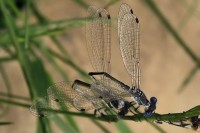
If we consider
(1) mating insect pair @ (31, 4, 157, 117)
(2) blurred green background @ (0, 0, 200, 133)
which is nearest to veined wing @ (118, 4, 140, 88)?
(1) mating insect pair @ (31, 4, 157, 117)

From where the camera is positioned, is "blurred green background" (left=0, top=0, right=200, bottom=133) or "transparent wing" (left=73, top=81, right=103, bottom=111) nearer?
"transparent wing" (left=73, top=81, right=103, bottom=111)

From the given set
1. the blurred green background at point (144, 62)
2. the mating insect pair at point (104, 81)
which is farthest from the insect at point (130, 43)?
the blurred green background at point (144, 62)

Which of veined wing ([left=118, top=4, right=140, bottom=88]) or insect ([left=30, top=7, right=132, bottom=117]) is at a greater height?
veined wing ([left=118, top=4, right=140, bottom=88])

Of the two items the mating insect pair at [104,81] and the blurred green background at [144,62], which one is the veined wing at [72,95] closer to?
the mating insect pair at [104,81]

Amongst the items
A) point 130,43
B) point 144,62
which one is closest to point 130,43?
point 130,43

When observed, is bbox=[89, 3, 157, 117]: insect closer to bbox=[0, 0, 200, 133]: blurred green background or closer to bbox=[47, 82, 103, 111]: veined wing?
bbox=[47, 82, 103, 111]: veined wing

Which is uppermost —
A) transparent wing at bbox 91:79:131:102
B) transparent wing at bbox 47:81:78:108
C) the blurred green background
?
the blurred green background

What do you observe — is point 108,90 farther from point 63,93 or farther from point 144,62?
point 144,62
